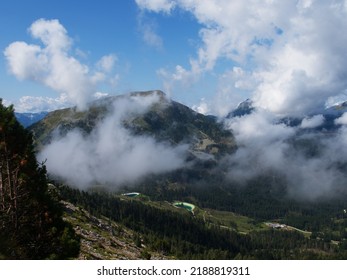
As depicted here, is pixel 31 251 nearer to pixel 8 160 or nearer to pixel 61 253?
pixel 61 253

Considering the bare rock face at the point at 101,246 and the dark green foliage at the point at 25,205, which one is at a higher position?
the dark green foliage at the point at 25,205

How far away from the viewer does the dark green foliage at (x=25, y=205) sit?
35562 mm

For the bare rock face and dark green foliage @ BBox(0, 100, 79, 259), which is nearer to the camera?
dark green foliage @ BBox(0, 100, 79, 259)

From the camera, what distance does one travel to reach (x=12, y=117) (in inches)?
1487

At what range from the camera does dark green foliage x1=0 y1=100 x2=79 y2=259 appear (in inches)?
1400

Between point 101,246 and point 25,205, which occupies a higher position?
point 25,205

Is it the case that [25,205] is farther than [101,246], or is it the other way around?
[101,246]

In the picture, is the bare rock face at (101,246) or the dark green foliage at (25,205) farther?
the bare rock face at (101,246)

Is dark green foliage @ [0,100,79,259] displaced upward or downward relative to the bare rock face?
upward

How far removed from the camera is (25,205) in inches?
1502
